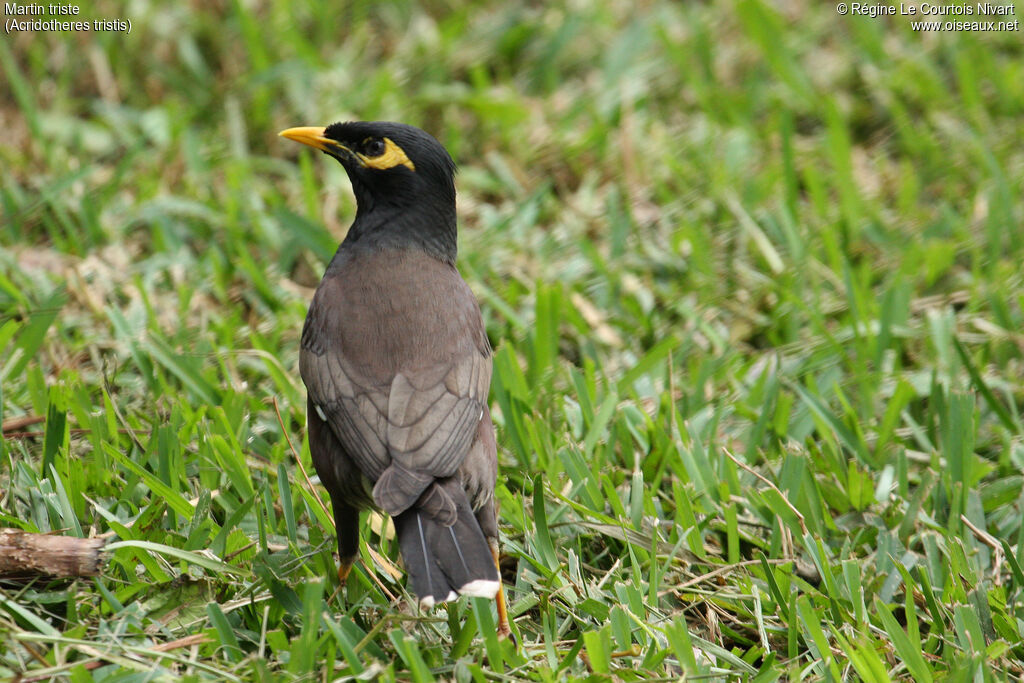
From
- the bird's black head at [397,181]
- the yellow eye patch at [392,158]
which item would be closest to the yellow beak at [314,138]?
the bird's black head at [397,181]

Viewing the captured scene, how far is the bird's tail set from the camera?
10.4ft

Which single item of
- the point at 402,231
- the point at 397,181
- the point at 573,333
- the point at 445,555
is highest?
the point at 397,181

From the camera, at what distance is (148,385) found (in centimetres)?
470

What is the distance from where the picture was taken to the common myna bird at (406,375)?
130 inches

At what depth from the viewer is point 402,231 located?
4.27 meters

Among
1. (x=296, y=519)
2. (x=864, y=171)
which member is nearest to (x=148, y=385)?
(x=296, y=519)

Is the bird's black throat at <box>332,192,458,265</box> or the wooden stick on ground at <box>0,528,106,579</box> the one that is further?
the bird's black throat at <box>332,192,458,265</box>

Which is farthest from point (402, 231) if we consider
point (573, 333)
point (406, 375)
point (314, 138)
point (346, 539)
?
point (573, 333)

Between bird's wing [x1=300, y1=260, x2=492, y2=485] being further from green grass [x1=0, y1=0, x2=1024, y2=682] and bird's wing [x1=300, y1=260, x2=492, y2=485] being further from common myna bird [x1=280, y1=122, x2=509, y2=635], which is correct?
green grass [x1=0, y1=0, x2=1024, y2=682]

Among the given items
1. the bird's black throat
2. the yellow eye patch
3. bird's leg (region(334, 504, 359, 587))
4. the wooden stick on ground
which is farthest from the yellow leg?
the yellow eye patch

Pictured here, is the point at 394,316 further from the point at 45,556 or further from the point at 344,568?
the point at 45,556

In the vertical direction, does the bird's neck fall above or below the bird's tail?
above

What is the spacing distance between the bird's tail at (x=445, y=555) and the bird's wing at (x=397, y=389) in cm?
11

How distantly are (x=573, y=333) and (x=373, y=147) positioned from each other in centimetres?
156
